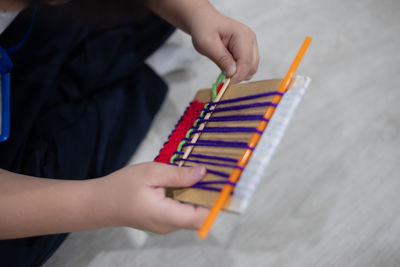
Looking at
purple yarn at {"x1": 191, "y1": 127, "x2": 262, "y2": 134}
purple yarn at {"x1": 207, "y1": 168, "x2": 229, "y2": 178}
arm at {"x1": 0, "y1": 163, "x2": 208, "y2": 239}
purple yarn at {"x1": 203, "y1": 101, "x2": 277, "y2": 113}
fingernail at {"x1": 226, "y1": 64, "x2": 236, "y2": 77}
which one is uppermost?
fingernail at {"x1": 226, "y1": 64, "x2": 236, "y2": 77}

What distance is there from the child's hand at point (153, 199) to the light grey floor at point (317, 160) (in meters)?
0.28

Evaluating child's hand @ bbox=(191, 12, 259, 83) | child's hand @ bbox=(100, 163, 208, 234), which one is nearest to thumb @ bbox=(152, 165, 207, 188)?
child's hand @ bbox=(100, 163, 208, 234)

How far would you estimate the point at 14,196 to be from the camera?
462mm

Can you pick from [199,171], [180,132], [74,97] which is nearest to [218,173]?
[199,171]

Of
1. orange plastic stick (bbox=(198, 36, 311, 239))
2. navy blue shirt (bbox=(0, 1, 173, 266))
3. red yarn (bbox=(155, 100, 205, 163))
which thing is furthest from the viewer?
navy blue shirt (bbox=(0, 1, 173, 266))

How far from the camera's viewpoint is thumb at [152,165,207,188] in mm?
396

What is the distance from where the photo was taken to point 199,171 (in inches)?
15.6

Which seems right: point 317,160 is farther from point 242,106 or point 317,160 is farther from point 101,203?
point 101,203

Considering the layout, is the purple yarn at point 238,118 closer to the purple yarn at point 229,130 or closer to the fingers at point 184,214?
the purple yarn at point 229,130

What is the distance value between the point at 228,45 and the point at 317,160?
36 centimetres

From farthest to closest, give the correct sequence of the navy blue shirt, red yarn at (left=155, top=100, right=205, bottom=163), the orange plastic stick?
the navy blue shirt < red yarn at (left=155, top=100, right=205, bottom=163) < the orange plastic stick

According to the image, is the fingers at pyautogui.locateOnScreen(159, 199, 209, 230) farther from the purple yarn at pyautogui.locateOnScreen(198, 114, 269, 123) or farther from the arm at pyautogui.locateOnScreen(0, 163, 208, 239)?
the purple yarn at pyautogui.locateOnScreen(198, 114, 269, 123)

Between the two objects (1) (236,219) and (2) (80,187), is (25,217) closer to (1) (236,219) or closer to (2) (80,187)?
(2) (80,187)

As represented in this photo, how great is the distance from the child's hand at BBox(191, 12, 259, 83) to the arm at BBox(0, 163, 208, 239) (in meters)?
0.22
